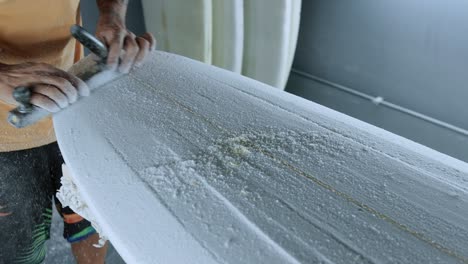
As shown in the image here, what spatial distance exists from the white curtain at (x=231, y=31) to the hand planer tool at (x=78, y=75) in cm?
70

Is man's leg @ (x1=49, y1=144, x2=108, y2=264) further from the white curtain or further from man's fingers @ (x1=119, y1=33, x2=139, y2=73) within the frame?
the white curtain

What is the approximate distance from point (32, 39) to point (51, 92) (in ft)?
0.83

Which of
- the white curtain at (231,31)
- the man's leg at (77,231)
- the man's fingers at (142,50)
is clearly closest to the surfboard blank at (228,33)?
the white curtain at (231,31)

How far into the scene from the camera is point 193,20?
1670mm

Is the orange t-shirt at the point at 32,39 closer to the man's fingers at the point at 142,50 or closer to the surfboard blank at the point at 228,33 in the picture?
the man's fingers at the point at 142,50

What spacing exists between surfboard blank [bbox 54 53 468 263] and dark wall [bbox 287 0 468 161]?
117 cm

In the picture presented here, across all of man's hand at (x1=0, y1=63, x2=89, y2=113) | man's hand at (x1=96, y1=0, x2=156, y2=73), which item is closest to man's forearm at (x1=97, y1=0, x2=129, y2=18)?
man's hand at (x1=96, y1=0, x2=156, y2=73)

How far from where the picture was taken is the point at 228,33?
69.0 inches

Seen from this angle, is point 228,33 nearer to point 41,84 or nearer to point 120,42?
point 120,42

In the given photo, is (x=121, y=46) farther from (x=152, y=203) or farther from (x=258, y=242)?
(x=258, y=242)

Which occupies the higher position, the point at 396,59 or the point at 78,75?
the point at 78,75

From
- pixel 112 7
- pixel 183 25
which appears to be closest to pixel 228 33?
pixel 183 25

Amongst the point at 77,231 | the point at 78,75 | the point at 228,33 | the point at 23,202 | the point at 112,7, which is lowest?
the point at 77,231

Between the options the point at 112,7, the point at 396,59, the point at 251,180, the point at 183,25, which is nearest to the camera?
the point at 251,180
